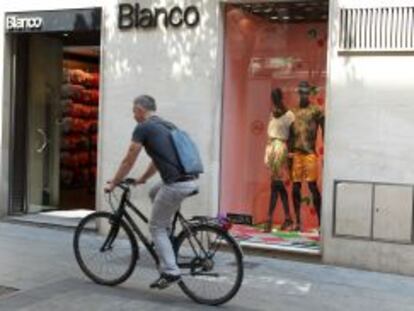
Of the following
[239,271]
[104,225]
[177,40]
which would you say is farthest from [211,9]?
[239,271]

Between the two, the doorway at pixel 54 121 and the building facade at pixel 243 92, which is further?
the doorway at pixel 54 121

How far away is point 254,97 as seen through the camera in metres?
10.9

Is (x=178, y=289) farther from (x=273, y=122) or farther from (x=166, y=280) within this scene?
(x=273, y=122)

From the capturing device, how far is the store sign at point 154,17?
412 inches

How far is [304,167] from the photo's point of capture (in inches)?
415

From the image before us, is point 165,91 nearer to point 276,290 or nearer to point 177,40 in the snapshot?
point 177,40

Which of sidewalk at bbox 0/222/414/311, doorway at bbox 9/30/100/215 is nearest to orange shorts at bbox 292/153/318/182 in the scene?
sidewalk at bbox 0/222/414/311

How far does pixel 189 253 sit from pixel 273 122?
11.2 ft

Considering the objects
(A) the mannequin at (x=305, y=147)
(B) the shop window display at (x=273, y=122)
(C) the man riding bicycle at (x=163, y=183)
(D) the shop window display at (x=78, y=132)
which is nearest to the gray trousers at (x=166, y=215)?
(C) the man riding bicycle at (x=163, y=183)

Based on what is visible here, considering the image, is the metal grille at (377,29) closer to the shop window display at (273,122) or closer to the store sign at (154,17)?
the shop window display at (273,122)

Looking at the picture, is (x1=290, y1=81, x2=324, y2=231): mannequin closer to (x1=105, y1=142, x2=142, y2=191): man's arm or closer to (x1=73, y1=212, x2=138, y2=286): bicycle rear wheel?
(x1=73, y1=212, x2=138, y2=286): bicycle rear wheel

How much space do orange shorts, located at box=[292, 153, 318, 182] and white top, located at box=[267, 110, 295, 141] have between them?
11.4 inches

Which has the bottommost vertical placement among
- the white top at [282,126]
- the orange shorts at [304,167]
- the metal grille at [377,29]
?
the orange shorts at [304,167]

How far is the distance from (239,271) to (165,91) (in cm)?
372
